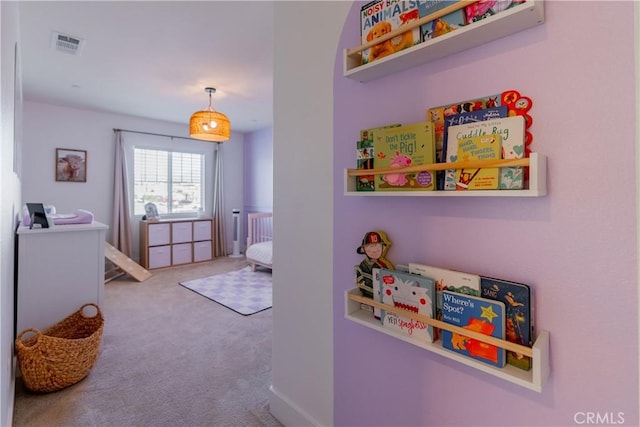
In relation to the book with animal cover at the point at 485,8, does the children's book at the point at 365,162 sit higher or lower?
lower

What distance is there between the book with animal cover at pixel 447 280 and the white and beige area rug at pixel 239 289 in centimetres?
248

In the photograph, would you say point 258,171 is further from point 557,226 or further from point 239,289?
point 557,226

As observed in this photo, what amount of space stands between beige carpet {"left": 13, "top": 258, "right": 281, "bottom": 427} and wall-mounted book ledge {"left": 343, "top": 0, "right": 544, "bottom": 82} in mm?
1753

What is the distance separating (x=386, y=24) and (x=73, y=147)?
17.1ft

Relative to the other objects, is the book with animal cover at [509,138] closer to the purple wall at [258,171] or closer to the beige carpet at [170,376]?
the beige carpet at [170,376]

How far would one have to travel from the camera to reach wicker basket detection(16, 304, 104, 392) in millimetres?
1785

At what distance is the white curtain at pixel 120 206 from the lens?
4863 millimetres

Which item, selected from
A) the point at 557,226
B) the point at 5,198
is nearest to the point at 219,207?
the point at 5,198

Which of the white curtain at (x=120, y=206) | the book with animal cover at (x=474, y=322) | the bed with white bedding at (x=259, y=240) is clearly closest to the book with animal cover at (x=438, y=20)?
the book with animal cover at (x=474, y=322)

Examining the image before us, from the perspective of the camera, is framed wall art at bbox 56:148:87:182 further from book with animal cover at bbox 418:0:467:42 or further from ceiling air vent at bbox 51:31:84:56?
book with animal cover at bbox 418:0:467:42

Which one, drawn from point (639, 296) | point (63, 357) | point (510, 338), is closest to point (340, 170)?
point (510, 338)

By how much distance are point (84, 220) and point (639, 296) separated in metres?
3.40

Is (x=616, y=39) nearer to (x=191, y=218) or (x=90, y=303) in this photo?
(x=90, y=303)

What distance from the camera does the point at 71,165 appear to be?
457cm
